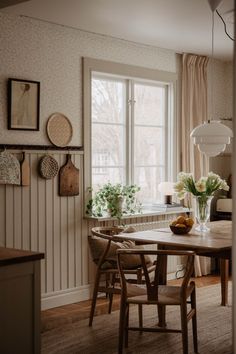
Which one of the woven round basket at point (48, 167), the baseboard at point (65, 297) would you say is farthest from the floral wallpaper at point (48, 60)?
the baseboard at point (65, 297)

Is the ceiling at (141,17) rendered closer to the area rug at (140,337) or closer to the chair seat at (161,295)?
the chair seat at (161,295)

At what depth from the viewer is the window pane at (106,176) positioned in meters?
5.93

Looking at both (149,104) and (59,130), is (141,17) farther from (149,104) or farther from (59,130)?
(149,104)

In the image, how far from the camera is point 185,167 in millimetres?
6750

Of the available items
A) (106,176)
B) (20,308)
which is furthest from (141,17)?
(20,308)

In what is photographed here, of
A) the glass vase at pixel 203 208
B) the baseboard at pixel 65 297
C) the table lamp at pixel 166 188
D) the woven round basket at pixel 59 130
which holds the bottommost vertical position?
the baseboard at pixel 65 297

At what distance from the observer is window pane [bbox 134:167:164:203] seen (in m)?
6.45

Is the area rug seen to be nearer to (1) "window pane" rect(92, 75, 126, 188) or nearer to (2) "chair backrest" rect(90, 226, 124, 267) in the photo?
(2) "chair backrest" rect(90, 226, 124, 267)

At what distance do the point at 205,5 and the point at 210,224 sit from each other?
1.91m

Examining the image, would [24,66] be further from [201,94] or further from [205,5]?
[201,94]

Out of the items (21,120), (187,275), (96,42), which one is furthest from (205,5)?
(187,275)

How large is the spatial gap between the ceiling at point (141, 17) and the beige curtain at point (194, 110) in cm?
58

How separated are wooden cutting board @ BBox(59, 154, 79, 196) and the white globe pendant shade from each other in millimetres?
1384

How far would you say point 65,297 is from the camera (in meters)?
5.48
